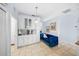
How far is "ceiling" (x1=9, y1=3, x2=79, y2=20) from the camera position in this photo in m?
1.55

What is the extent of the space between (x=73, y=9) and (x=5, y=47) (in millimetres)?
1499

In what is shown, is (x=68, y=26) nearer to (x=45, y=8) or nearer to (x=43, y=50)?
(x=45, y=8)

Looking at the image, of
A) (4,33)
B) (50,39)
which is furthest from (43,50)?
(4,33)

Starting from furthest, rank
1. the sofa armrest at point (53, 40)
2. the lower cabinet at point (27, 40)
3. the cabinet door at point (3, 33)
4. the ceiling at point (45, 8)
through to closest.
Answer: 1. the lower cabinet at point (27, 40)
2. the sofa armrest at point (53, 40)
3. the ceiling at point (45, 8)
4. the cabinet door at point (3, 33)

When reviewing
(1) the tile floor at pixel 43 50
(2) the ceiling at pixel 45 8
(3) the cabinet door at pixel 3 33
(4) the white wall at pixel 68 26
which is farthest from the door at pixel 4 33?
(4) the white wall at pixel 68 26

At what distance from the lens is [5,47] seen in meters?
1.49

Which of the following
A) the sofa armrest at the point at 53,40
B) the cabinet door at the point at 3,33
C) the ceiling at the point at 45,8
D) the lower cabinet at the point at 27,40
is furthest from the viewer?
the lower cabinet at the point at 27,40

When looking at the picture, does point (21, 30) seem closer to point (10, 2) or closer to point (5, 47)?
point (5, 47)

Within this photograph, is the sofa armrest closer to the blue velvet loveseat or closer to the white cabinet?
the blue velvet loveseat

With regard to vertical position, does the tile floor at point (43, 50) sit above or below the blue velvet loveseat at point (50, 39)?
below

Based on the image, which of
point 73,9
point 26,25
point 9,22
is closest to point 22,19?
point 26,25

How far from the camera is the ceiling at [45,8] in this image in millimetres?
1550

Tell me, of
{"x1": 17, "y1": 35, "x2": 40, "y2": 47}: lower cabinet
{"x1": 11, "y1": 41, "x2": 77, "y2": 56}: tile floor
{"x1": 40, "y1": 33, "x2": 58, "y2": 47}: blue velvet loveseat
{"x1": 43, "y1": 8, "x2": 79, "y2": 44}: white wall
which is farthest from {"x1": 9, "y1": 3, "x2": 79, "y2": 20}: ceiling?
{"x1": 11, "y1": 41, "x2": 77, "y2": 56}: tile floor

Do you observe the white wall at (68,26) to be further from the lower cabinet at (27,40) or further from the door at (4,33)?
the door at (4,33)
